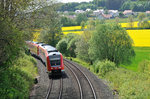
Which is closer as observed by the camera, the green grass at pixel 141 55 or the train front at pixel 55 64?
the train front at pixel 55 64

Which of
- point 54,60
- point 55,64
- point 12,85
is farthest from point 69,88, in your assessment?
point 12,85

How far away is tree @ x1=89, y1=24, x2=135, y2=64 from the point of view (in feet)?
105

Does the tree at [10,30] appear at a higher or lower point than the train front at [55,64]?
higher

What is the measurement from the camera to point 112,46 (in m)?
32.0

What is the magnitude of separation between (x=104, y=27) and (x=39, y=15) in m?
17.9

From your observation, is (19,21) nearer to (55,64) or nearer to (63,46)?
(55,64)

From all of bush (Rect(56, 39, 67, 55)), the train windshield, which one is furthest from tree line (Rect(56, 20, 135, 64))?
bush (Rect(56, 39, 67, 55))

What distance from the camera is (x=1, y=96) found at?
1323cm

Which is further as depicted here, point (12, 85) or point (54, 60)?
point (54, 60)

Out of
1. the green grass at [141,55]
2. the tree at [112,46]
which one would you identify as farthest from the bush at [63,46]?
the tree at [112,46]

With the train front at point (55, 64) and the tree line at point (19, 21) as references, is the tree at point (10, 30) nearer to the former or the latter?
the tree line at point (19, 21)

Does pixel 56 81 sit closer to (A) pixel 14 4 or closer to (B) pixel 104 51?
(A) pixel 14 4

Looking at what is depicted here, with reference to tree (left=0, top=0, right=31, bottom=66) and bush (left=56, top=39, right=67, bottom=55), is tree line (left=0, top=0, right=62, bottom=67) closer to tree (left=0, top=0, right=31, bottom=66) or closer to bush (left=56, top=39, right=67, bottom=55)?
tree (left=0, top=0, right=31, bottom=66)

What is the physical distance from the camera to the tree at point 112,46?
105ft
